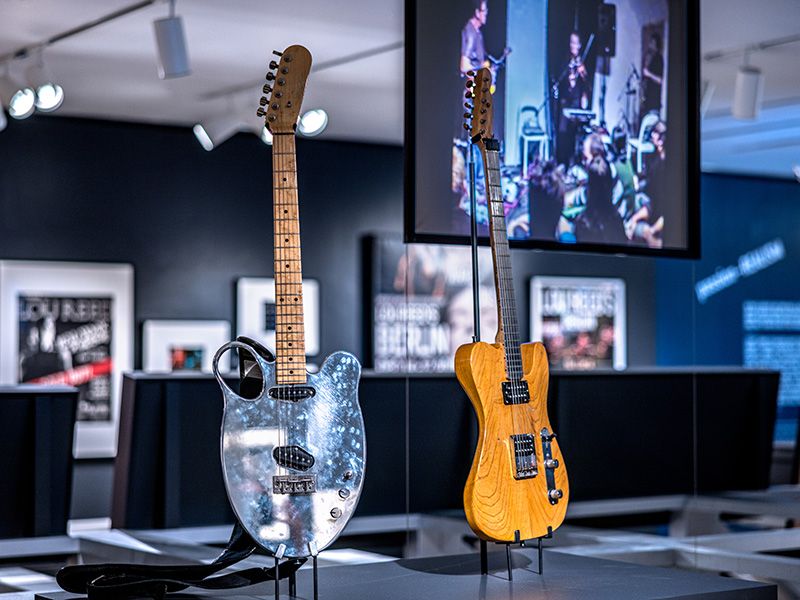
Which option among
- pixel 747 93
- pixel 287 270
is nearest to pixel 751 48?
pixel 747 93

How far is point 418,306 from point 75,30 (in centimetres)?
249

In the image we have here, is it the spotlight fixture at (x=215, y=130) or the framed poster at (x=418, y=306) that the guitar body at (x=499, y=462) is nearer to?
the framed poster at (x=418, y=306)

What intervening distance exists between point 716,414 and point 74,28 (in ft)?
9.57

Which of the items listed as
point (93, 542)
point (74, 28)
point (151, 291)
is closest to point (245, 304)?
point (151, 291)

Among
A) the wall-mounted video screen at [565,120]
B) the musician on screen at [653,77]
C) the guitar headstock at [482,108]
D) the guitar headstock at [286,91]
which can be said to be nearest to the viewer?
the guitar headstock at [286,91]

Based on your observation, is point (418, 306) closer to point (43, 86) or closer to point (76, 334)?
point (76, 334)

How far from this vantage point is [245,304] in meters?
7.32

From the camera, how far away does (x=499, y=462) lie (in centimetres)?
297

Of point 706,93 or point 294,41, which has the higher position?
point 294,41

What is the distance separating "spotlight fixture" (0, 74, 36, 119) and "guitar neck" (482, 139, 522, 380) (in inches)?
127

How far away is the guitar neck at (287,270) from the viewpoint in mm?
2709

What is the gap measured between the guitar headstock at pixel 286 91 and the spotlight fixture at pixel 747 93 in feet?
9.43

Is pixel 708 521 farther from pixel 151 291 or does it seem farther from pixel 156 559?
pixel 151 291

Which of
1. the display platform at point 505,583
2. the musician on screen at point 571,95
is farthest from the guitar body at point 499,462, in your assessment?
the musician on screen at point 571,95
